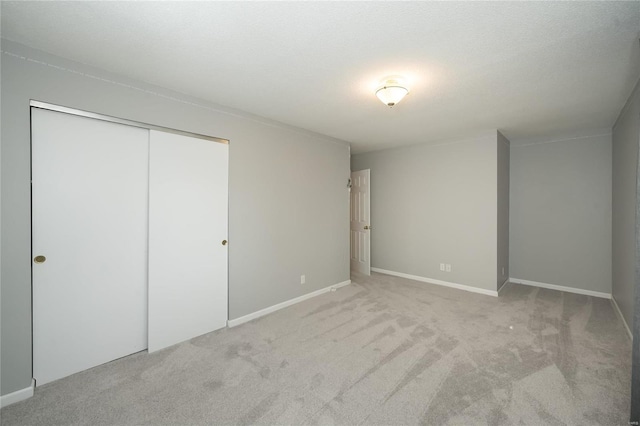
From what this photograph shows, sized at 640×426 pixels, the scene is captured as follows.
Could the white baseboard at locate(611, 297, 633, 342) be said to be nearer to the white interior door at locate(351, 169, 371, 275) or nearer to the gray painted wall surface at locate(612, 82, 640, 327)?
the gray painted wall surface at locate(612, 82, 640, 327)

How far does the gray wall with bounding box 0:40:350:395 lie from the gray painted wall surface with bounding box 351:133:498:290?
1.17m

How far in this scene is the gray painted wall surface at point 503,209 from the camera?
14.4ft

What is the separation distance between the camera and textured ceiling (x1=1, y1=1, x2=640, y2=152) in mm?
1622

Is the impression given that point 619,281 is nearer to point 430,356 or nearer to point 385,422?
point 430,356

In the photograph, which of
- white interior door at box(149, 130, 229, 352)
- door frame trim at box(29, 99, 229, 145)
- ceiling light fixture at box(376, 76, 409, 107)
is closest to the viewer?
door frame trim at box(29, 99, 229, 145)

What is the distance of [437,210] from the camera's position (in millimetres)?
4918

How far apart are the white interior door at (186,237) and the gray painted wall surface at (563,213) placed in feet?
16.1

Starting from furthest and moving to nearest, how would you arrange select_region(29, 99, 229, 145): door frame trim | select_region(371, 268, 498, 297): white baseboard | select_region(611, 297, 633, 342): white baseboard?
1. select_region(371, 268, 498, 297): white baseboard
2. select_region(611, 297, 633, 342): white baseboard
3. select_region(29, 99, 229, 145): door frame trim

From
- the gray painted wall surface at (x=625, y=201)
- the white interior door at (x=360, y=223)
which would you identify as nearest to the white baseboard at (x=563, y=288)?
the gray painted wall surface at (x=625, y=201)

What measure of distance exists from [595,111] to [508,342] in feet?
9.56

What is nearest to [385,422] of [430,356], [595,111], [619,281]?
[430,356]

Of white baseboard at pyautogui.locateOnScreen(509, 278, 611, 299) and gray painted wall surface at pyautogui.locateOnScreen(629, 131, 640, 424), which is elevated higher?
gray painted wall surface at pyautogui.locateOnScreen(629, 131, 640, 424)

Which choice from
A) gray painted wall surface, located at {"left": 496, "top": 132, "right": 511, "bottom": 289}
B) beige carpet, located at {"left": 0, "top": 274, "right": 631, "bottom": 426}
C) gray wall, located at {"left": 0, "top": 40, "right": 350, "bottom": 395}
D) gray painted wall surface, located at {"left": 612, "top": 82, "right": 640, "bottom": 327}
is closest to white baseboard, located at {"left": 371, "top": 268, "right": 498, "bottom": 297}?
gray painted wall surface, located at {"left": 496, "top": 132, "right": 511, "bottom": 289}

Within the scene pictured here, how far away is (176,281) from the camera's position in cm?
283
